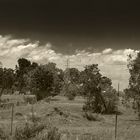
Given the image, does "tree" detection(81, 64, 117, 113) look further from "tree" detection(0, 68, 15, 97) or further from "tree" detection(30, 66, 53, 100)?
"tree" detection(0, 68, 15, 97)

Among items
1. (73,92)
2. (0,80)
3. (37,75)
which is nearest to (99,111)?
(73,92)

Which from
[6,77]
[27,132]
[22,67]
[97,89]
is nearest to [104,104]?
[97,89]

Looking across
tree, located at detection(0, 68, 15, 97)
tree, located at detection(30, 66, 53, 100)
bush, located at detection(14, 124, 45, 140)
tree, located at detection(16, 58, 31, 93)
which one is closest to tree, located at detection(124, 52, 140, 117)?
bush, located at detection(14, 124, 45, 140)

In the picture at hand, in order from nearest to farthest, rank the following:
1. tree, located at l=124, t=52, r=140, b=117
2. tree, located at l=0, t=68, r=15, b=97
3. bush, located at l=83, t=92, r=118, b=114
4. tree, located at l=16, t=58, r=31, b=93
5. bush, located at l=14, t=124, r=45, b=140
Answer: bush, located at l=14, t=124, r=45, b=140 < tree, located at l=124, t=52, r=140, b=117 < bush, located at l=83, t=92, r=118, b=114 < tree, located at l=0, t=68, r=15, b=97 < tree, located at l=16, t=58, r=31, b=93

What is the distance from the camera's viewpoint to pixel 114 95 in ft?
199

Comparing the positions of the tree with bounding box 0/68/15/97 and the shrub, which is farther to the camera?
the tree with bounding box 0/68/15/97

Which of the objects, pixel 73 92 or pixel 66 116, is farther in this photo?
pixel 73 92

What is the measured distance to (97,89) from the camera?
2379 inches

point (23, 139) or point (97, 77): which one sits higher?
point (97, 77)

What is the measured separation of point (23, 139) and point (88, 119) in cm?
2493

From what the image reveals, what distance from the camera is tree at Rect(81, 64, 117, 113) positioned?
5888cm

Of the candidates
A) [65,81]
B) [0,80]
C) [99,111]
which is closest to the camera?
[99,111]

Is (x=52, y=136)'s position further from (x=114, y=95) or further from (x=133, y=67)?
(x=114, y=95)

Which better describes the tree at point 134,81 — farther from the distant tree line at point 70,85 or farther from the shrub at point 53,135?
the shrub at point 53,135
